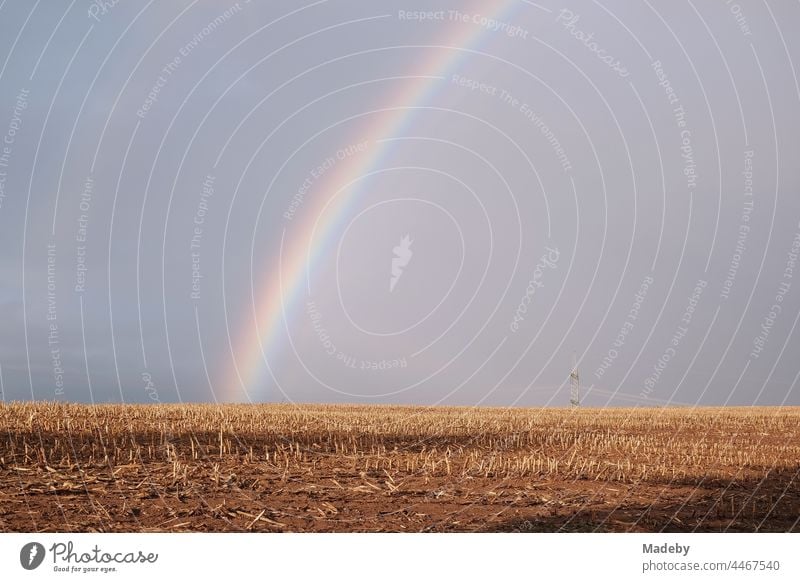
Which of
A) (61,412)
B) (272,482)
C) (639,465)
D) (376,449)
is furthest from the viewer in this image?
(61,412)

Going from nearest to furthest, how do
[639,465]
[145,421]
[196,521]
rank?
[196,521] < [639,465] < [145,421]

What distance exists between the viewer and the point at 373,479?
59.4 ft

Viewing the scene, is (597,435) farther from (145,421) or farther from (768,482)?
(145,421)

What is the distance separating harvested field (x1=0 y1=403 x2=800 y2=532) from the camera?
1366 centimetres

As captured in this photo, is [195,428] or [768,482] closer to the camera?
[768,482]

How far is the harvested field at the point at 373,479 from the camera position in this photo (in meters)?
13.7

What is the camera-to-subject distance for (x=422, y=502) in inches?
597
